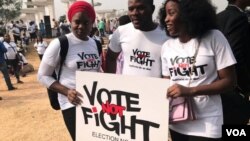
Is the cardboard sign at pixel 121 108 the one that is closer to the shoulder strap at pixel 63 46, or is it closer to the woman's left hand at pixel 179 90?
the woman's left hand at pixel 179 90

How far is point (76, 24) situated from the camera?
10.9ft

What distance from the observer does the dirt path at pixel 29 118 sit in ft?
23.7

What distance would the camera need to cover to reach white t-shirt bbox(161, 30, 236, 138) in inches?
100

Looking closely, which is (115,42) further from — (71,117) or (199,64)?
(199,64)

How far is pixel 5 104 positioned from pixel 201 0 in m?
9.15

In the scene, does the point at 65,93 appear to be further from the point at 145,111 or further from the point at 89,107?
the point at 145,111

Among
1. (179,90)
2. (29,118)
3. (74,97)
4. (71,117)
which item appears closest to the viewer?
(179,90)

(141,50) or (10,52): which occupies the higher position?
(141,50)

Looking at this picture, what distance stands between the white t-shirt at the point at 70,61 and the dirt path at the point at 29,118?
3.60m

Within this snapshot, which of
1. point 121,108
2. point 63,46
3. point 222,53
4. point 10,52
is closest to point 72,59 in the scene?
point 63,46

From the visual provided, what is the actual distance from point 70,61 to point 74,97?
34 cm

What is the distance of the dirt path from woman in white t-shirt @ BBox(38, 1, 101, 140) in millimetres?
3578

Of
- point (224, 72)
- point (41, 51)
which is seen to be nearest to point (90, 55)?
point (224, 72)

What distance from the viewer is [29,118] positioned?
872 centimetres
